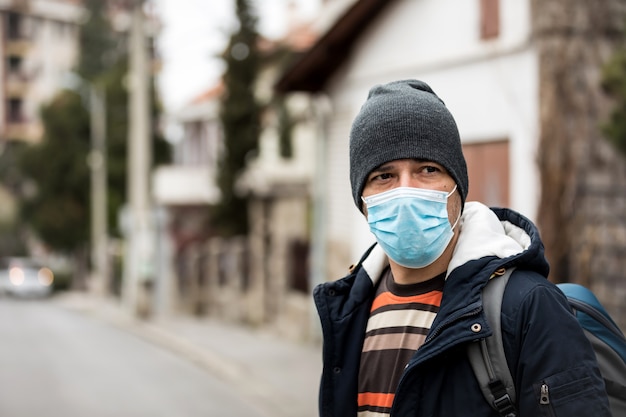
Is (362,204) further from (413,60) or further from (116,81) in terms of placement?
(116,81)

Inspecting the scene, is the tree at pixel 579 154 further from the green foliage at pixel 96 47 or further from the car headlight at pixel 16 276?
the green foliage at pixel 96 47

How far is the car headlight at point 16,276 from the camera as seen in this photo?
3681 centimetres

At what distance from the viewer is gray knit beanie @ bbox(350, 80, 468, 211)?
2.40m

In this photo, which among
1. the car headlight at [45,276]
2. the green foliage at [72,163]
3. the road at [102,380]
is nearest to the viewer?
the road at [102,380]

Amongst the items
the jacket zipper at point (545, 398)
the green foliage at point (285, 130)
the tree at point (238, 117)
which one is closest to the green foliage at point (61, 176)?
the green foliage at point (285, 130)

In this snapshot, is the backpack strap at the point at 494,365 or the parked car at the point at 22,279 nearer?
the backpack strap at the point at 494,365

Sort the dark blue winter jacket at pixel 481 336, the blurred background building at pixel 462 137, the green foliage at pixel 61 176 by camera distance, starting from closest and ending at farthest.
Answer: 1. the dark blue winter jacket at pixel 481 336
2. the blurred background building at pixel 462 137
3. the green foliage at pixel 61 176

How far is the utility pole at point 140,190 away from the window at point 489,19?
1151cm

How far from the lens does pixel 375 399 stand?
98.6 inches

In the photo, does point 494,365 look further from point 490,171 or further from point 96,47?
point 96,47

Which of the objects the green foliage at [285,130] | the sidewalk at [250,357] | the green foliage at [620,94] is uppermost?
the green foliage at [285,130]

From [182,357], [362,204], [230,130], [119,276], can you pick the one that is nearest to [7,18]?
[119,276]

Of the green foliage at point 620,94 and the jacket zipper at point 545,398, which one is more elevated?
the green foliage at point 620,94

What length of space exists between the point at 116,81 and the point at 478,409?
132 ft
